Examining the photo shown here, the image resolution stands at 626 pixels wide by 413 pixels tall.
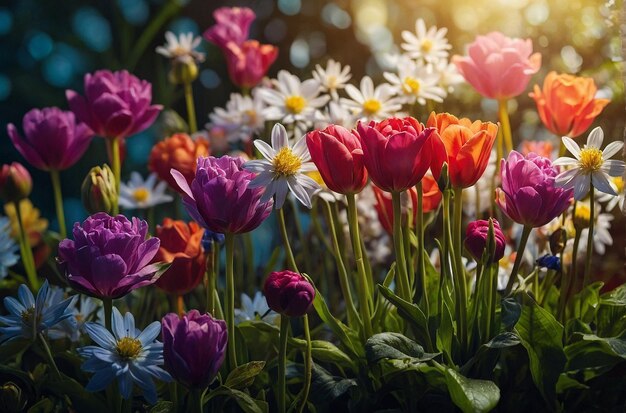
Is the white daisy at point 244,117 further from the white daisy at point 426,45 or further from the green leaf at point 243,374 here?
the green leaf at point 243,374

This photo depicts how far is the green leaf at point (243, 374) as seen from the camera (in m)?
0.67

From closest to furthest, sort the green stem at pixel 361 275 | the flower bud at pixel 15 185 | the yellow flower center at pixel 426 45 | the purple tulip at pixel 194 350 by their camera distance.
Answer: the purple tulip at pixel 194 350, the green stem at pixel 361 275, the flower bud at pixel 15 185, the yellow flower center at pixel 426 45

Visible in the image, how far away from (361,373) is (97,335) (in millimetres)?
211

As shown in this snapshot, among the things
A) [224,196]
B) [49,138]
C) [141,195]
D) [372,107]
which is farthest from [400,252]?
[141,195]

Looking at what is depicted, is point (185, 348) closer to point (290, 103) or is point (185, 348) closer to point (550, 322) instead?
point (550, 322)

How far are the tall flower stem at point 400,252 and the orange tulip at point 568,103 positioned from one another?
8.5 inches

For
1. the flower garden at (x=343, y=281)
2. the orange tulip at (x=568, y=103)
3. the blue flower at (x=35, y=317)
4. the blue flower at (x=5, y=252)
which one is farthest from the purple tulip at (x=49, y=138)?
the orange tulip at (x=568, y=103)

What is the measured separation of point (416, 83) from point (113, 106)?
0.31m

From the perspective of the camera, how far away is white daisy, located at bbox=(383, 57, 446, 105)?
934mm

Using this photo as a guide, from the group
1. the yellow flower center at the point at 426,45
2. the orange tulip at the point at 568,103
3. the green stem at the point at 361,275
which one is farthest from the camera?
the yellow flower center at the point at 426,45

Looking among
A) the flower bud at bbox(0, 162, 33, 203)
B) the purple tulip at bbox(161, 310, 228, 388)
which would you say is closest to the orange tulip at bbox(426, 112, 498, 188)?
the purple tulip at bbox(161, 310, 228, 388)

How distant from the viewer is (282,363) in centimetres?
68

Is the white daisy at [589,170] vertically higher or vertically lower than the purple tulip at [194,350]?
higher

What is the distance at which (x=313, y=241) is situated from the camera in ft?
3.87
